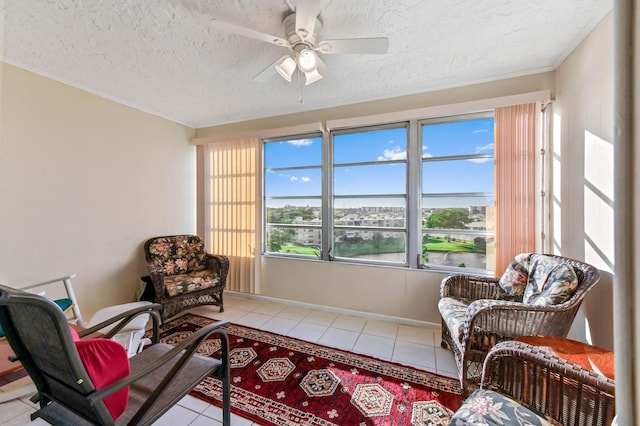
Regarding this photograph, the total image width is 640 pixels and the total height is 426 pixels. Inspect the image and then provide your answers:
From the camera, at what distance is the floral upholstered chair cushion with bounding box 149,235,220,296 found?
271 cm

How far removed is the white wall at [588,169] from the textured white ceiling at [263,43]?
0.78ft

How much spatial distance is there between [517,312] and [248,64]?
2869mm

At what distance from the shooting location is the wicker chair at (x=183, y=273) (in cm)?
259

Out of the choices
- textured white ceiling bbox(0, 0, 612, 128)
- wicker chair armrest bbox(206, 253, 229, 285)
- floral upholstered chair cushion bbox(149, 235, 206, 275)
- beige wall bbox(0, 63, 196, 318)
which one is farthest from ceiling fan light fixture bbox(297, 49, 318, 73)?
floral upholstered chair cushion bbox(149, 235, 206, 275)

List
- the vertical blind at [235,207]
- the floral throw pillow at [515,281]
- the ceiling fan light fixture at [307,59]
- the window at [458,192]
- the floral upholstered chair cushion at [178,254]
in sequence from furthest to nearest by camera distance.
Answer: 1. the vertical blind at [235,207]
2. the floral upholstered chair cushion at [178,254]
3. the window at [458,192]
4. the floral throw pillow at [515,281]
5. the ceiling fan light fixture at [307,59]

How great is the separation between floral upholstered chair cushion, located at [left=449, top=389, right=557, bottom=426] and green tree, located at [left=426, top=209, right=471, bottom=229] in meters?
1.77

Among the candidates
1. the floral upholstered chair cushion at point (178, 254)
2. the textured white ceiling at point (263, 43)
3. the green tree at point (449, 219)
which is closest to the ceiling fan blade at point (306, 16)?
the textured white ceiling at point (263, 43)

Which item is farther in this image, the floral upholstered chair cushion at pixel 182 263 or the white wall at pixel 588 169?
the floral upholstered chair cushion at pixel 182 263

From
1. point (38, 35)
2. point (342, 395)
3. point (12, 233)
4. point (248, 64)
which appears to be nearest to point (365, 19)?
point (248, 64)

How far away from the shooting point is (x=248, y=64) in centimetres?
221

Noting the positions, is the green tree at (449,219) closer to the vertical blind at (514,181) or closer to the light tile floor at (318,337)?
the vertical blind at (514,181)

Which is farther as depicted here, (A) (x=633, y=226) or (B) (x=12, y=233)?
(B) (x=12, y=233)

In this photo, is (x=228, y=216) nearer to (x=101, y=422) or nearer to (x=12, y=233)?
(x=12, y=233)

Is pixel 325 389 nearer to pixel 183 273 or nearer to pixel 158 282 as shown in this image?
pixel 158 282
